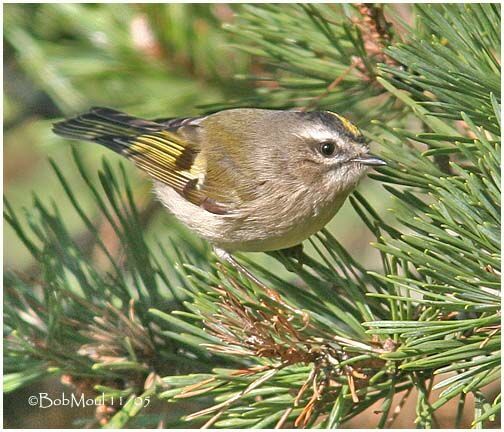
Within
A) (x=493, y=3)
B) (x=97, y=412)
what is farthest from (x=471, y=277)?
(x=97, y=412)

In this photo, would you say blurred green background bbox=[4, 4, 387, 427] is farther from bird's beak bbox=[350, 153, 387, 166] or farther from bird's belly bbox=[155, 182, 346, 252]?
bird's beak bbox=[350, 153, 387, 166]

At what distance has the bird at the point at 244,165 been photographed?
7.70 ft

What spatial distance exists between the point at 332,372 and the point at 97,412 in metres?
0.56

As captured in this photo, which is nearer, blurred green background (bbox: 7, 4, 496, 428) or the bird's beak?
the bird's beak

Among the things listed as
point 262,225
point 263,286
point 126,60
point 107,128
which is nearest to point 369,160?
point 262,225

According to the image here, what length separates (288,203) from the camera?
246 cm

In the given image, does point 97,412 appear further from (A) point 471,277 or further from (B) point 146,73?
(B) point 146,73

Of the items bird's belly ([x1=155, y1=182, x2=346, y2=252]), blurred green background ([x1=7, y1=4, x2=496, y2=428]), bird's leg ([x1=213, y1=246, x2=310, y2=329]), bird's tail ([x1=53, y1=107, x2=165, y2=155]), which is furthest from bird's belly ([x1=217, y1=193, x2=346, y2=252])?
bird's tail ([x1=53, y1=107, x2=165, y2=155])

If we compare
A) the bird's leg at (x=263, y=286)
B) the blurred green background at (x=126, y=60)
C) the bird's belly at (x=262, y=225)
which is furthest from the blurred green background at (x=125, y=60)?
the bird's leg at (x=263, y=286)

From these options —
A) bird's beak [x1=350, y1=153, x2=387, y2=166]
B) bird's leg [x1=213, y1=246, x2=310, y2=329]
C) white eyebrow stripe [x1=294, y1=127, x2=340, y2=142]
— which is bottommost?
bird's leg [x1=213, y1=246, x2=310, y2=329]

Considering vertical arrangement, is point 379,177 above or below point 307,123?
below

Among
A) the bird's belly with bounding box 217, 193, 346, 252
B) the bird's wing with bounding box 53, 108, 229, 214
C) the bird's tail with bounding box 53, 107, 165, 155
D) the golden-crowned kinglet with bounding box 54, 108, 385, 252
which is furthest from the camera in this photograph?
the bird's wing with bounding box 53, 108, 229, 214

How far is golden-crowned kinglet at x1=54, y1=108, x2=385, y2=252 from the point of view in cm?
235

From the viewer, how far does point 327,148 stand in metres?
2.46
